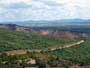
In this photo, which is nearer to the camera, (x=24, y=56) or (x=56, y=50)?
(x=24, y=56)

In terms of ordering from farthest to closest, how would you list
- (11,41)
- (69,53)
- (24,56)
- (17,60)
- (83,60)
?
(11,41), (69,53), (83,60), (24,56), (17,60)

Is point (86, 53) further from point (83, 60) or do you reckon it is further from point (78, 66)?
point (78, 66)

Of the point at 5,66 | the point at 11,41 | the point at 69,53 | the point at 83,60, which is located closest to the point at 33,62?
the point at 5,66

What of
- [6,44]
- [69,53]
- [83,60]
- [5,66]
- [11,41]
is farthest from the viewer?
[11,41]

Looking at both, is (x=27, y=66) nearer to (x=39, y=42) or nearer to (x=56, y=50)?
(x=56, y=50)

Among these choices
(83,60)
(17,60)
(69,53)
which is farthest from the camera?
(69,53)

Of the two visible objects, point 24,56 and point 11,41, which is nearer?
point 24,56

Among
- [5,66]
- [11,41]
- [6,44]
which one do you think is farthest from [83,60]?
[11,41]

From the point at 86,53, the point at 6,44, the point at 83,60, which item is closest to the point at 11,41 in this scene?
the point at 6,44

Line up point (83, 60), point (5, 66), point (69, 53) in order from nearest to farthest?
point (5, 66), point (83, 60), point (69, 53)
